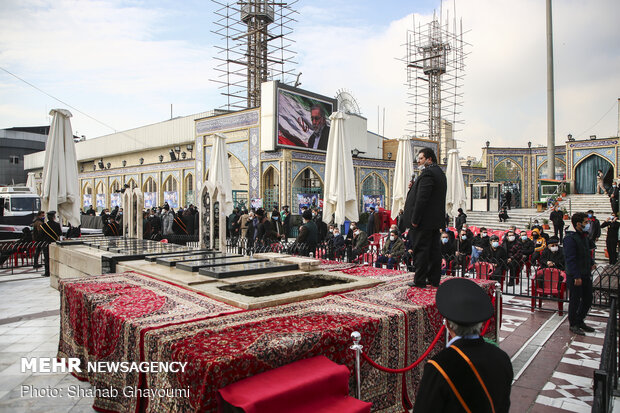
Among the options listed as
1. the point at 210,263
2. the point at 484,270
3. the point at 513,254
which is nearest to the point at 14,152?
the point at 210,263

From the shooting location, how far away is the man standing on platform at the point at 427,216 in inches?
161

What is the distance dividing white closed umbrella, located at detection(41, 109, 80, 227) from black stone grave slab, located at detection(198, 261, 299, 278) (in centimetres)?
623

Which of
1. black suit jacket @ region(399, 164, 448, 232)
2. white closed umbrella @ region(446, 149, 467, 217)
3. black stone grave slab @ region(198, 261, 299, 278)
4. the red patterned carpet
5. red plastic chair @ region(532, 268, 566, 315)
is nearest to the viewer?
the red patterned carpet

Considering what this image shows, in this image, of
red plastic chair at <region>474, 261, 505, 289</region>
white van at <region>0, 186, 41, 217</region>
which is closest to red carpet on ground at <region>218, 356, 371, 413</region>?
red plastic chair at <region>474, 261, 505, 289</region>

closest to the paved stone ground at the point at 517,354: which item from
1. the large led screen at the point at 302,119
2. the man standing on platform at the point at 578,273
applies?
the man standing on platform at the point at 578,273

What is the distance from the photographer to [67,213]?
939cm

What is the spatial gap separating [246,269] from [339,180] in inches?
230

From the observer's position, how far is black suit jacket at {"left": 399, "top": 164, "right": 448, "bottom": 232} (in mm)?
4078

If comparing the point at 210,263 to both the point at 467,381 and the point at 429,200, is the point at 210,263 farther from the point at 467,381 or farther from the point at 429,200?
the point at 467,381

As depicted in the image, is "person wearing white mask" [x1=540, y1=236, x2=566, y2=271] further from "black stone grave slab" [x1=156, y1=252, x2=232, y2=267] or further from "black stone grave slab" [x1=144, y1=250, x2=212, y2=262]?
"black stone grave slab" [x1=144, y1=250, x2=212, y2=262]

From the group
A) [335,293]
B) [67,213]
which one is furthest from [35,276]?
[335,293]

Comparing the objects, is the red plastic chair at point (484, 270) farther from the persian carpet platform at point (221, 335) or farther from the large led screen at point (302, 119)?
the large led screen at point (302, 119)

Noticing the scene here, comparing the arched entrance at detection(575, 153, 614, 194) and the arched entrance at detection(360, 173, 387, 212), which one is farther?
the arched entrance at detection(575, 153, 614, 194)

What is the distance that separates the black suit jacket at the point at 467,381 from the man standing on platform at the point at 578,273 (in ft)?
14.5
